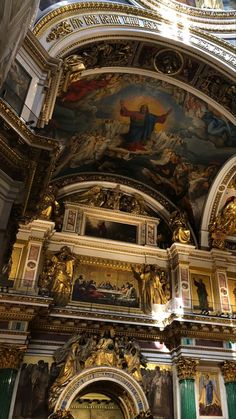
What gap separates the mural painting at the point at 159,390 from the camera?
407 inches

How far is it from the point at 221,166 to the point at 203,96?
9.02 feet

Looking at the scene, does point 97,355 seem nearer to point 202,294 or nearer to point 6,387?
point 6,387

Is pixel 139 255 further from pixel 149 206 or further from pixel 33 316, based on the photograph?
pixel 33 316

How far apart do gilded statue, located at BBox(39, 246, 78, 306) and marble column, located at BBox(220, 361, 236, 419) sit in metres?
4.95

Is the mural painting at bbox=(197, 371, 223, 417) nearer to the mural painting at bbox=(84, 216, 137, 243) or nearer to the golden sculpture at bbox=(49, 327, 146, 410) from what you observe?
the golden sculpture at bbox=(49, 327, 146, 410)

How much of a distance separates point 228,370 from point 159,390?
6.72ft

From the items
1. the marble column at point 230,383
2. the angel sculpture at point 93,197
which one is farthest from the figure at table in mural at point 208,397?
the angel sculpture at point 93,197

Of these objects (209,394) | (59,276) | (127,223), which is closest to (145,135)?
(127,223)

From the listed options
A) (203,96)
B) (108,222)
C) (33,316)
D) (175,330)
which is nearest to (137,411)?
(175,330)

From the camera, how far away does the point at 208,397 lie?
1056cm

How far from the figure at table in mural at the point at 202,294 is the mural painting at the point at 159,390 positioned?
2307 mm

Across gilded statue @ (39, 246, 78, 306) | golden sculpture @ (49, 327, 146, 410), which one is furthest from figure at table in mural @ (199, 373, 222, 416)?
gilded statue @ (39, 246, 78, 306)

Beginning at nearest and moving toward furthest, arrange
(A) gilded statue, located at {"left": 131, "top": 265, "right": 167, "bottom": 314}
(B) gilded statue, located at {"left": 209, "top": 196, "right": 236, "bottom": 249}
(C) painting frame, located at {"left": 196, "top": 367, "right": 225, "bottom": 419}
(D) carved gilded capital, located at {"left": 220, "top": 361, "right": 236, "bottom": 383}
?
1. (C) painting frame, located at {"left": 196, "top": 367, "right": 225, "bottom": 419}
2. (D) carved gilded capital, located at {"left": 220, "top": 361, "right": 236, "bottom": 383}
3. (A) gilded statue, located at {"left": 131, "top": 265, "right": 167, "bottom": 314}
4. (B) gilded statue, located at {"left": 209, "top": 196, "right": 236, "bottom": 249}

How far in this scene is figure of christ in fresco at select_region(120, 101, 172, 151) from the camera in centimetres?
1191
